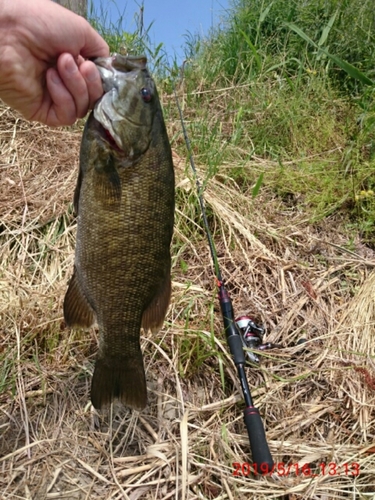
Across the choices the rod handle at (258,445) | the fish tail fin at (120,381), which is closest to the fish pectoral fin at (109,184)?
the fish tail fin at (120,381)

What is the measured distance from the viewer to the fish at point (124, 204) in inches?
63.4

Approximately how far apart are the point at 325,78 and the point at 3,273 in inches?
143

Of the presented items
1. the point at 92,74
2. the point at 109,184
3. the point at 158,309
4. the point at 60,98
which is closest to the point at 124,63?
the point at 92,74

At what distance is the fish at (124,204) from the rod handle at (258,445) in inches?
25.5

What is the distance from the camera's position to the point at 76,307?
70.5 inches

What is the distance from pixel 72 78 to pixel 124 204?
0.48 meters

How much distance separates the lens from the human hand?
1.65 m

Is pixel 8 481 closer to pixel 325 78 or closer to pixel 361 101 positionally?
pixel 361 101

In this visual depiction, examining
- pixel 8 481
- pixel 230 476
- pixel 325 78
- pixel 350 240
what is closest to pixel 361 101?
pixel 325 78

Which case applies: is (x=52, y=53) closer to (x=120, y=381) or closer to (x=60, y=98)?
(x=60, y=98)

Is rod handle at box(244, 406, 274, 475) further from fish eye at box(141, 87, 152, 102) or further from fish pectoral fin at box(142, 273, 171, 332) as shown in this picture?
fish eye at box(141, 87, 152, 102)

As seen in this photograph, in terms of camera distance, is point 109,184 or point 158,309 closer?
point 109,184

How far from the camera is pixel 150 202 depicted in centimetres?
163

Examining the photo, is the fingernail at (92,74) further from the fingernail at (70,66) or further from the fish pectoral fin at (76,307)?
the fish pectoral fin at (76,307)
